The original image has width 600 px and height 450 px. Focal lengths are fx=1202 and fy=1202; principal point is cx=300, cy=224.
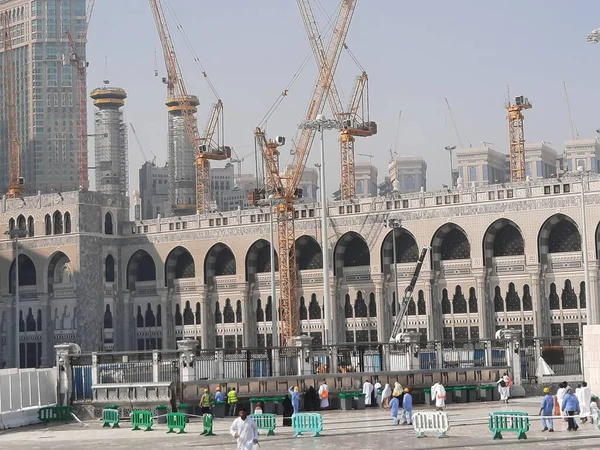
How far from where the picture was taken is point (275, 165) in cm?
10319

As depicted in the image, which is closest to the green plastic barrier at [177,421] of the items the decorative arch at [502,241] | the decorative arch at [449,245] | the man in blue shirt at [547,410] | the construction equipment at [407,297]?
the man in blue shirt at [547,410]

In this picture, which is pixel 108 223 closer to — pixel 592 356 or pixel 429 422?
pixel 592 356

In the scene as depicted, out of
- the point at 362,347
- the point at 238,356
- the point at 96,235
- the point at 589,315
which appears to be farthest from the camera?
the point at 96,235

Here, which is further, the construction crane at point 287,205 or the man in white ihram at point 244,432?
the construction crane at point 287,205

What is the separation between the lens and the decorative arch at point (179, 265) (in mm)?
108000

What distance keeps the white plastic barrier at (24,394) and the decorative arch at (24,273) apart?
60.6 m

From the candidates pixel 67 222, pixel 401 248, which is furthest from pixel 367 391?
pixel 67 222

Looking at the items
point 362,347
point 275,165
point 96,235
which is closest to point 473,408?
point 362,347

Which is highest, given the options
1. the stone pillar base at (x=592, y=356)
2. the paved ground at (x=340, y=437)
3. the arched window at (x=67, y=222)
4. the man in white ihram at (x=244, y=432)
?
the arched window at (x=67, y=222)

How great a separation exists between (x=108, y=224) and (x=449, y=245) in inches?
1314

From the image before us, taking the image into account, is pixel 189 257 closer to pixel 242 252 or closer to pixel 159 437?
pixel 242 252

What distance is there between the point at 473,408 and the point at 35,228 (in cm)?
6660

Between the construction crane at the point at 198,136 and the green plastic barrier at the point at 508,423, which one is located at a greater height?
the construction crane at the point at 198,136

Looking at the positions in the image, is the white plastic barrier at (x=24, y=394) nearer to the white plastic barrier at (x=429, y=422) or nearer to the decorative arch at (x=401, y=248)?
the white plastic barrier at (x=429, y=422)
